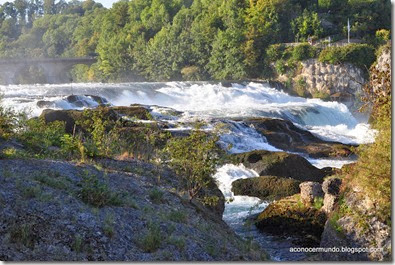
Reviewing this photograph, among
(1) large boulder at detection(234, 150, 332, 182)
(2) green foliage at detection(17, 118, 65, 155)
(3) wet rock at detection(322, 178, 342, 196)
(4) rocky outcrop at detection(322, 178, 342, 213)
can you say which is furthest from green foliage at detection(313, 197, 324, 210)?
(2) green foliage at detection(17, 118, 65, 155)

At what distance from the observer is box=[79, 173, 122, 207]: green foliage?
694cm

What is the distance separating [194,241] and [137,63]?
43836 millimetres

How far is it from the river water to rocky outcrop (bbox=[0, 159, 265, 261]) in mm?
1682

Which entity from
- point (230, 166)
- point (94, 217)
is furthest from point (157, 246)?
point (230, 166)

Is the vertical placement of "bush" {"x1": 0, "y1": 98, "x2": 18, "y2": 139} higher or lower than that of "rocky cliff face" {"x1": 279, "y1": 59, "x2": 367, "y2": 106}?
higher

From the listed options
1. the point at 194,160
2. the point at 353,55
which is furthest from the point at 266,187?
the point at 353,55

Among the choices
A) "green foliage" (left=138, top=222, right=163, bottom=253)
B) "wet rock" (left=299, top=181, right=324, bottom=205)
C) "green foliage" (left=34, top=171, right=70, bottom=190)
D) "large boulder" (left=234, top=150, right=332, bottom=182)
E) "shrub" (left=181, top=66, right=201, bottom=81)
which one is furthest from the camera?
"shrub" (left=181, top=66, right=201, bottom=81)

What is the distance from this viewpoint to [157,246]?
20.1 feet

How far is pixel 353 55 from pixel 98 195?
3113 cm

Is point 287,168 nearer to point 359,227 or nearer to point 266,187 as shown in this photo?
point 266,187

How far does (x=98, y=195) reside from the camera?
700 centimetres

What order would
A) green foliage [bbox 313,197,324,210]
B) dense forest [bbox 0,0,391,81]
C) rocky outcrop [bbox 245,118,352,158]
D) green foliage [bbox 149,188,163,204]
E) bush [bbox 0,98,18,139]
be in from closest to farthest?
green foliage [bbox 149,188,163,204]
green foliage [bbox 313,197,324,210]
bush [bbox 0,98,18,139]
rocky outcrop [bbox 245,118,352,158]
dense forest [bbox 0,0,391,81]

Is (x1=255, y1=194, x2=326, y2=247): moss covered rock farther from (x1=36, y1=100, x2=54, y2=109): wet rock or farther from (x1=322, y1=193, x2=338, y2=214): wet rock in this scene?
(x1=36, y1=100, x2=54, y2=109): wet rock

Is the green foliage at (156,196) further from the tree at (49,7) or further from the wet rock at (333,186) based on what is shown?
the tree at (49,7)
